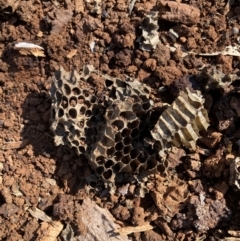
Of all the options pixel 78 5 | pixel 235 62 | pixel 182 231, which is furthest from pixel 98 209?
pixel 78 5

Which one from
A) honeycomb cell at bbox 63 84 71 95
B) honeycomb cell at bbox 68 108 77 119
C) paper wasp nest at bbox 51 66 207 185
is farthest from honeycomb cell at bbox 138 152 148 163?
honeycomb cell at bbox 63 84 71 95

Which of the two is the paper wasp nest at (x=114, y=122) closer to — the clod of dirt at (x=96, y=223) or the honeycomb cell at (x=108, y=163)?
the honeycomb cell at (x=108, y=163)

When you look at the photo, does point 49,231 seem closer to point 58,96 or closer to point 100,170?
point 100,170

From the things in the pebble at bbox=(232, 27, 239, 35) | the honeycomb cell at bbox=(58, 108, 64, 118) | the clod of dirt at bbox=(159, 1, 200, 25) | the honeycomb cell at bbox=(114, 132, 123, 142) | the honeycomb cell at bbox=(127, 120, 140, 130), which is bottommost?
the honeycomb cell at bbox=(58, 108, 64, 118)

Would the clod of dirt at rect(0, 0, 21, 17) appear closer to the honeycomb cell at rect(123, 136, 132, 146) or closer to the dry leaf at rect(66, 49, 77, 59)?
the dry leaf at rect(66, 49, 77, 59)

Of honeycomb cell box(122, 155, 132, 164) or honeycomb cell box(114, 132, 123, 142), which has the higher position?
honeycomb cell box(114, 132, 123, 142)

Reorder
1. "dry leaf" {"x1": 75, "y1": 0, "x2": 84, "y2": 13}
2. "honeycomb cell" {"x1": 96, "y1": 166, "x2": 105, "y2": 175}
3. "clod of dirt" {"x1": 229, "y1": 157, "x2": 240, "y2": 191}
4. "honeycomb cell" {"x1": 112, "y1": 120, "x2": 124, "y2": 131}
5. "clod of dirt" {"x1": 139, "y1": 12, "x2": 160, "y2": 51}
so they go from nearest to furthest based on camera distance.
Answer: "clod of dirt" {"x1": 229, "y1": 157, "x2": 240, "y2": 191} < "honeycomb cell" {"x1": 112, "y1": 120, "x2": 124, "y2": 131} < "honeycomb cell" {"x1": 96, "y1": 166, "x2": 105, "y2": 175} < "clod of dirt" {"x1": 139, "y1": 12, "x2": 160, "y2": 51} < "dry leaf" {"x1": 75, "y1": 0, "x2": 84, "y2": 13}

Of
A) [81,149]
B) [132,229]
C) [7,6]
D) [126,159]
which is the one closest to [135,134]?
[126,159]
